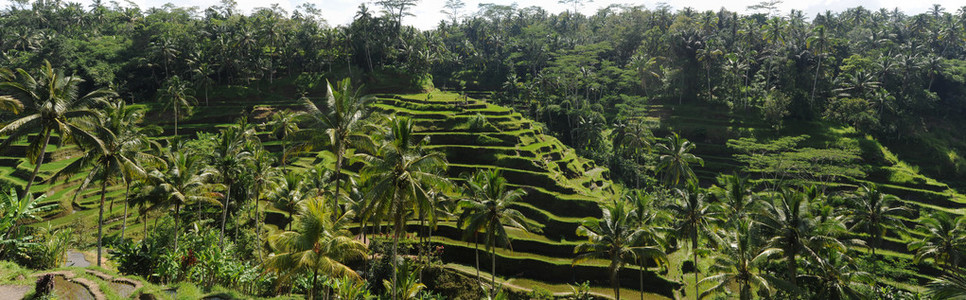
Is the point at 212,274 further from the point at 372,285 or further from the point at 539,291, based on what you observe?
the point at 539,291

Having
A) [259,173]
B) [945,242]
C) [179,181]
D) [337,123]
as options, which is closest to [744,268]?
[945,242]

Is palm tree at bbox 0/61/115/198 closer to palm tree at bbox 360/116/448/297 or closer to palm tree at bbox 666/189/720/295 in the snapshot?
palm tree at bbox 360/116/448/297

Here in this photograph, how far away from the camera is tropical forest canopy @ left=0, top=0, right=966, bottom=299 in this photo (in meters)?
21.0

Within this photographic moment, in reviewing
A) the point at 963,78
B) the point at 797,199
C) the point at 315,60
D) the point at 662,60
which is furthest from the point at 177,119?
the point at 963,78

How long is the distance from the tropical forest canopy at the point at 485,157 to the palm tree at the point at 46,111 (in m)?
0.10

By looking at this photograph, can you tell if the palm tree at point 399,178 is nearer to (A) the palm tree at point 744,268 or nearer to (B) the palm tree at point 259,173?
(B) the palm tree at point 259,173

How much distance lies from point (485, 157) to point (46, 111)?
121 feet

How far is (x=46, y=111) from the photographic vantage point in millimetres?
18422

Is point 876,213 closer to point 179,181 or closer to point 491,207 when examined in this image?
point 491,207

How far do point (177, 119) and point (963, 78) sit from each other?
126 metres

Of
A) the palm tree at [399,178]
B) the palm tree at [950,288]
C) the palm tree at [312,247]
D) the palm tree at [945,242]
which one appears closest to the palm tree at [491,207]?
the palm tree at [399,178]

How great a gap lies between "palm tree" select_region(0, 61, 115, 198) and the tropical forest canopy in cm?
10

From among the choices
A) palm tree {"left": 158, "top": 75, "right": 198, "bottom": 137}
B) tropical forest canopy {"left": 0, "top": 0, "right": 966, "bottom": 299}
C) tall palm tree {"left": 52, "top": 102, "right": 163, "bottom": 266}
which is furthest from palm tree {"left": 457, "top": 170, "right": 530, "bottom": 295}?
palm tree {"left": 158, "top": 75, "right": 198, "bottom": 137}

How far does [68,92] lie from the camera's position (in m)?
19.4
